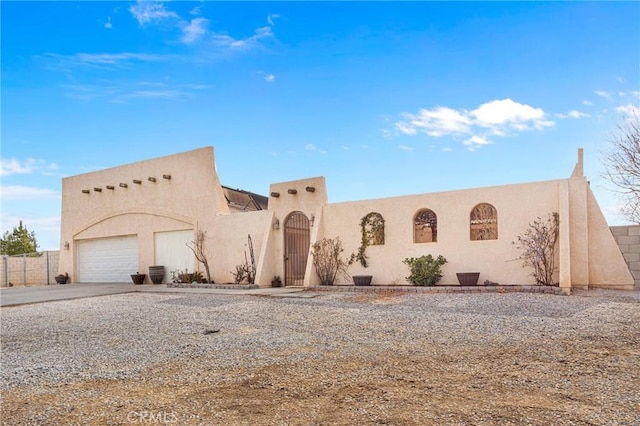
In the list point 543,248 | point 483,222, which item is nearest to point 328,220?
point 483,222

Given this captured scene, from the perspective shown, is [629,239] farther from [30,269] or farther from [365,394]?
[30,269]

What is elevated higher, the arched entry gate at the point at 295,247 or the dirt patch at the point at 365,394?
the arched entry gate at the point at 295,247

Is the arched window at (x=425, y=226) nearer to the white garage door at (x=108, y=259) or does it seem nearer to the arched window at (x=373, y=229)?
the arched window at (x=373, y=229)

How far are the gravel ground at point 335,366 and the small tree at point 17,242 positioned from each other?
1314 inches

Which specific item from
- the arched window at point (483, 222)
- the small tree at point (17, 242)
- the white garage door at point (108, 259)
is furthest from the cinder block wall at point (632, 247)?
the small tree at point (17, 242)

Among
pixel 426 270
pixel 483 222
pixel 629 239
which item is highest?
pixel 483 222

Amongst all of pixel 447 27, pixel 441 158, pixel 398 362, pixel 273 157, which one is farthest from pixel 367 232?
pixel 398 362

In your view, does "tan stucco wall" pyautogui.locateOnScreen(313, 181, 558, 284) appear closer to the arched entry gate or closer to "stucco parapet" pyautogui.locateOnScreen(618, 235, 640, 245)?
the arched entry gate

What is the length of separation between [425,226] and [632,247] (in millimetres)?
4973

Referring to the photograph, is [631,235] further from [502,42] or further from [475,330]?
[475,330]

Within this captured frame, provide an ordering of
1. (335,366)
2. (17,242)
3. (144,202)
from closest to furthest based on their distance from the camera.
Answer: (335,366) < (144,202) < (17,242)

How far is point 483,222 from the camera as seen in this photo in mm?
12109

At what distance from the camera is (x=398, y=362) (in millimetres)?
4703

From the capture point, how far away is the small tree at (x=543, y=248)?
11109 mm
